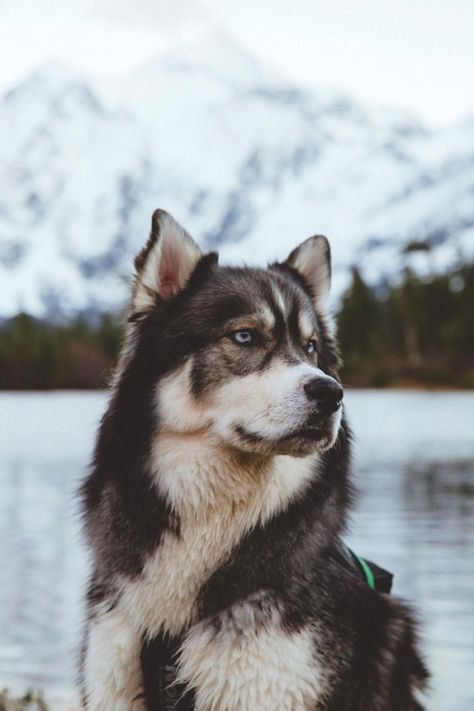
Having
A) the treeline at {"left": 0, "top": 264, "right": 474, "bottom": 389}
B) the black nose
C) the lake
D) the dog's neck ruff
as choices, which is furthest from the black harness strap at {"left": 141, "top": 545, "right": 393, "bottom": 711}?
the treeline at {"left": 0, "top": 264, "right": 474, "bottom": 389}

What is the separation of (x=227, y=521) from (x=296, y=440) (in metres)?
0.52

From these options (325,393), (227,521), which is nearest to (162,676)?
(227,521)

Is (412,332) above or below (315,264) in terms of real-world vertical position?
above

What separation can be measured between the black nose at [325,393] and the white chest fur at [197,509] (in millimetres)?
349

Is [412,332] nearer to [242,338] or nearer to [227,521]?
[242,338]

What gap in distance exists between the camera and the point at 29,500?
71.5ft

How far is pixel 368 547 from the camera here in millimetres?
15773

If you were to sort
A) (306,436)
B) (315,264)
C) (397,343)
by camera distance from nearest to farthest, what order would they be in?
1. (306,436)
2. (315,264)
3. (397,343)

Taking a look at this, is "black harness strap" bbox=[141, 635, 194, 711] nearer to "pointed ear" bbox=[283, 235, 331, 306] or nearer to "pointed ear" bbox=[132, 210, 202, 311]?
"pointed ear" bbox=[132, 210, 202, 311]

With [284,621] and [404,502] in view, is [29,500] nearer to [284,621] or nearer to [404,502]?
[404,502]

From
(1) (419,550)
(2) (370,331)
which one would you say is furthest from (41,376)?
(1) (419,550)

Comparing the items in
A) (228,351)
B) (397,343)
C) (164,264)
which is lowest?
(228,351)

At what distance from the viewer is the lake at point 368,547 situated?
9453mm

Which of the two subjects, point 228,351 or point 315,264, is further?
point 315,264
